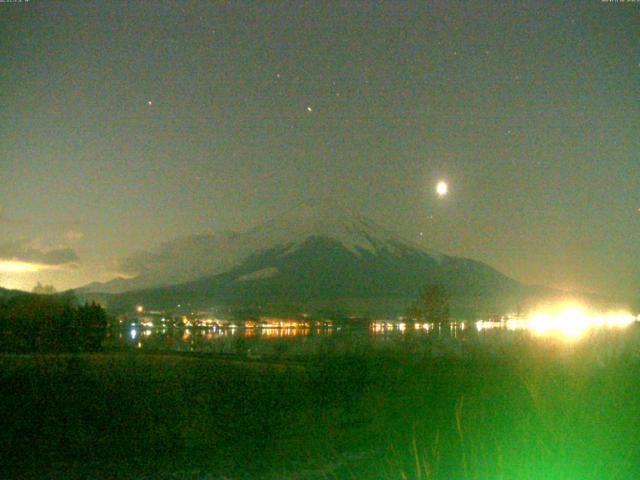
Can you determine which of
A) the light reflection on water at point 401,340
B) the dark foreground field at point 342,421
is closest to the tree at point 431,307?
the light reflection on water at point 401,340

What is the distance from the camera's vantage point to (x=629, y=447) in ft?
40.3

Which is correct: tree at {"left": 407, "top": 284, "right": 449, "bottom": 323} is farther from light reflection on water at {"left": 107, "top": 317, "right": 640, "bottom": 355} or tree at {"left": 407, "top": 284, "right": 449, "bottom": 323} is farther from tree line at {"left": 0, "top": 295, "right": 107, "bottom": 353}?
tree line at {"left": 0, "top": 295, "right": 107, "bottom": 353}

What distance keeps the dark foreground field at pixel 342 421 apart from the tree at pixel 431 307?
156 feet

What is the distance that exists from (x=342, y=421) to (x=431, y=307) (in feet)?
175

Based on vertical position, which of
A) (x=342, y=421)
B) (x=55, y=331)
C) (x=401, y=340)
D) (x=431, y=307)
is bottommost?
(x=342, y=421)

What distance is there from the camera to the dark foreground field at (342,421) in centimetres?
1195

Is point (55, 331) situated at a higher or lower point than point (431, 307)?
lower

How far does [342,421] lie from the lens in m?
16.7

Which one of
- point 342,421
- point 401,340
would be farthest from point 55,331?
point 342,421

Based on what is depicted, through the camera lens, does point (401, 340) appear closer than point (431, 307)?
Yes

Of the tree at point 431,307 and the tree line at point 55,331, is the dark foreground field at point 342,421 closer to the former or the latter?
the tree line at point 55,331

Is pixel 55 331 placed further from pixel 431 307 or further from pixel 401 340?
pixel 431 307

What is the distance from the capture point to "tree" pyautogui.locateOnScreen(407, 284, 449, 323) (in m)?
68.7

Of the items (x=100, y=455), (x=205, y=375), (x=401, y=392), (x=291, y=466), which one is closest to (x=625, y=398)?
(x=401, y=392)
